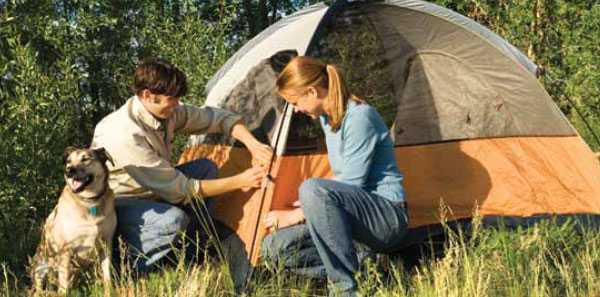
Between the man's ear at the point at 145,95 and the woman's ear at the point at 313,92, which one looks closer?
the woman's ear at the point at 313,92

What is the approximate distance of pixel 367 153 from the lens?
9.41ft

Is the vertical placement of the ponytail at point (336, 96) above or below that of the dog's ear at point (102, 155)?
above

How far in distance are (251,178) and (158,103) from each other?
630 millimetres

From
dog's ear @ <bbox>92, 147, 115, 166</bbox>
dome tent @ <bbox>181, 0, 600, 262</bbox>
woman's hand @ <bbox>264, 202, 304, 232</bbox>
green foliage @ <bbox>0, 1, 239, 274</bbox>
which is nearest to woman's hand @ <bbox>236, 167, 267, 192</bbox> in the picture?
woman's hand @ <bbox>264, 202, 304, 232</bbox>

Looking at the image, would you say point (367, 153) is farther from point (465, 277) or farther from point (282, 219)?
point (465, 277)

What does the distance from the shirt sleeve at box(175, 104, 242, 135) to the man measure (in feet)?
Answer: 0.57

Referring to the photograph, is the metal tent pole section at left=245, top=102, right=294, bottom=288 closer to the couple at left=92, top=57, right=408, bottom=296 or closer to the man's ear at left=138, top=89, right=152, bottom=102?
the couple at left=92, top=57, right=408, bottom=296

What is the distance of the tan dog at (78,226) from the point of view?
306 cm

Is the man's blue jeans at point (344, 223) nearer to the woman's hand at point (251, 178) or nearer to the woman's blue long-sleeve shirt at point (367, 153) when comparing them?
the woman's blue long-sleeve shirt at point (367, 153)

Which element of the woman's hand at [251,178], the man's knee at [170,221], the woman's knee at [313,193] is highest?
the woman's knee at [313,193]

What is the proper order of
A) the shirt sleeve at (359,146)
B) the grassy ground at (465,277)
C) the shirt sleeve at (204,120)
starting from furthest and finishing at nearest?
1. the shirt sleeve at (204,120)
2. the shirt sleeve at (359,146)
3. the grassy ground at (465,277)

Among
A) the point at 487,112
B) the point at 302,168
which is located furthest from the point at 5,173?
the point at 487,112

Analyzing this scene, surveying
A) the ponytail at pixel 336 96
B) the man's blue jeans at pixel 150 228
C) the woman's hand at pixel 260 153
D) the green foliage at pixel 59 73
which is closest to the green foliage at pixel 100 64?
the green foliage at pixel 59 73

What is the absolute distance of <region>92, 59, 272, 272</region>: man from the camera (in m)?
3.18
